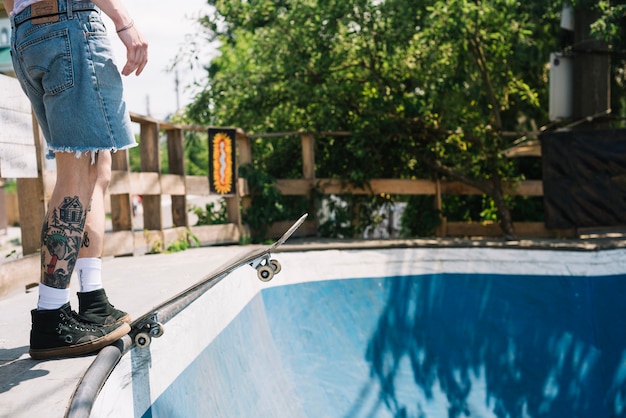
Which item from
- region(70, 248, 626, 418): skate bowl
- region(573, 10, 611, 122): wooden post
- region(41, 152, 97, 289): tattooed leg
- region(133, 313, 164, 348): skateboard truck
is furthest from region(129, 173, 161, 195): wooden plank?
region(573, 10, 611, 122): wooden post

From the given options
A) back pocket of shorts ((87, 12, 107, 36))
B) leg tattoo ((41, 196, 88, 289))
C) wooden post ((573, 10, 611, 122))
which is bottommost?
leg tattoo ((41, 196, 88, 289))

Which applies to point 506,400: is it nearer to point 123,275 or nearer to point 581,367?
point 581,367

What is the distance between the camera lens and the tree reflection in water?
3779mm

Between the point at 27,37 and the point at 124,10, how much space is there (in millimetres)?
355

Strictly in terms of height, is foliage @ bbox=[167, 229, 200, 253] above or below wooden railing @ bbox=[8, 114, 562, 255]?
below

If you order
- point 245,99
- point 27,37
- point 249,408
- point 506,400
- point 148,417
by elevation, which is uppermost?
point 245,99

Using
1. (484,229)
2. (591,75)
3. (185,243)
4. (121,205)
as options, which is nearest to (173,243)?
(185,243)

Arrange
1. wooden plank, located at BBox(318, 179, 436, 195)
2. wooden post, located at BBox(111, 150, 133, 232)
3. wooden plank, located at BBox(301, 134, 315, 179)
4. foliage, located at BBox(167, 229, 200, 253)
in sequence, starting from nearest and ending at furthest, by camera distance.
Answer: wooden post, located at BBox(111, 150, 133, 232)
foliage, located at BBox(167, 229, 200, 253)
wooden plank, located at BBox(301, 134, 315, 179)
wooden plank, located at BBox(318, 179, 436, 195)

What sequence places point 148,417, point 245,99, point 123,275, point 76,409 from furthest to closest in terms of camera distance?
1. point 245,99
2. point 123,275
3. point 148,417
4. point 76,409

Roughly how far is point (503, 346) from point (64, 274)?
2.84 m

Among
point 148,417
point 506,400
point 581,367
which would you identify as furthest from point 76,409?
point 581,367

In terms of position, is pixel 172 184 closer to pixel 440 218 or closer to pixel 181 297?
pixel 440 218

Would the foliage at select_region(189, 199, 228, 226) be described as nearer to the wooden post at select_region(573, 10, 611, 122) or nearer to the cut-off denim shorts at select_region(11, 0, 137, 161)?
the wooden post at select_region(573, 10, 611, 122)

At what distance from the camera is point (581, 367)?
3961 mm
